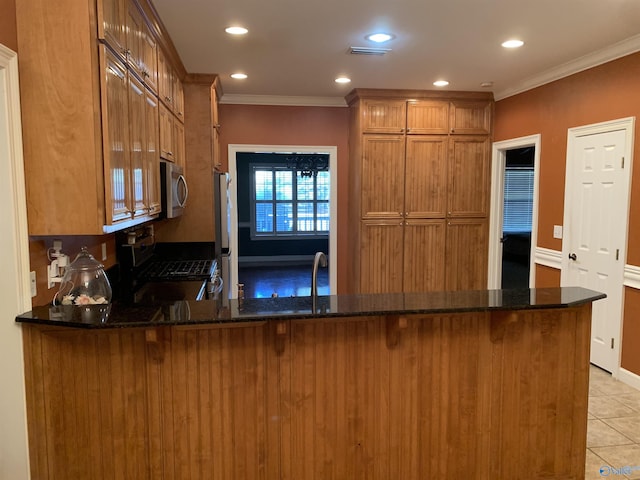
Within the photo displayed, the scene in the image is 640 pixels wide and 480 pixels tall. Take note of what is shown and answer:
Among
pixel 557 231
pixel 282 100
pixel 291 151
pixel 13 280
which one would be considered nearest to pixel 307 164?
pixel 291 151

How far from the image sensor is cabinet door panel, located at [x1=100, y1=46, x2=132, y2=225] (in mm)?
2020

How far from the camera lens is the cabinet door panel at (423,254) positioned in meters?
5.32

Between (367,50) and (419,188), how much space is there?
2034 mm

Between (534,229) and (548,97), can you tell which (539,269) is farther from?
(548,97)

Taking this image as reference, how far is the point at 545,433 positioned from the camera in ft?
7.66

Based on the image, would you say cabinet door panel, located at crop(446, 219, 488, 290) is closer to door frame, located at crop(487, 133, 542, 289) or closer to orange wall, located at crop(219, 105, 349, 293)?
door frame, located at crop(487, 133, 542, 289)

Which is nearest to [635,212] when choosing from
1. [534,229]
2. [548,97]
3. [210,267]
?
[534,229]

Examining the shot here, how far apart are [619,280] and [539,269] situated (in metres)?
1.01

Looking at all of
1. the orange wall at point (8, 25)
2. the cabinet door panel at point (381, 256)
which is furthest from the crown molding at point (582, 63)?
the orange wall at point (8, 25)

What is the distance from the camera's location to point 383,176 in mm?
5211

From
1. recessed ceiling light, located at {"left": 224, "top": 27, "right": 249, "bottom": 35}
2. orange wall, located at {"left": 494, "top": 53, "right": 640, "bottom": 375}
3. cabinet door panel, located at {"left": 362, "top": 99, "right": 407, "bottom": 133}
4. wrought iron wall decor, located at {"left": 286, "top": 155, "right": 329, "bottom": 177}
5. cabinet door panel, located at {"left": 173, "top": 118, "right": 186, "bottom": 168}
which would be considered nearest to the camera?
recessed ceiling light, located at {"left": 224, "top": 27, "right": 249, "bottom": 35}

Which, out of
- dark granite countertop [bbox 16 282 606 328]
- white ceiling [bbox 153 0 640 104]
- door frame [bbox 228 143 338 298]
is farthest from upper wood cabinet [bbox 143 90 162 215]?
door frame [bbox 228 143 338 298]

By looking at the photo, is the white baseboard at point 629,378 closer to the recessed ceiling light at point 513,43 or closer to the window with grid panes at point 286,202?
the recessed ceiling light at point 513,43

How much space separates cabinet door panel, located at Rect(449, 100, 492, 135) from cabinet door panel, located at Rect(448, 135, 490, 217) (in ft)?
0.29
